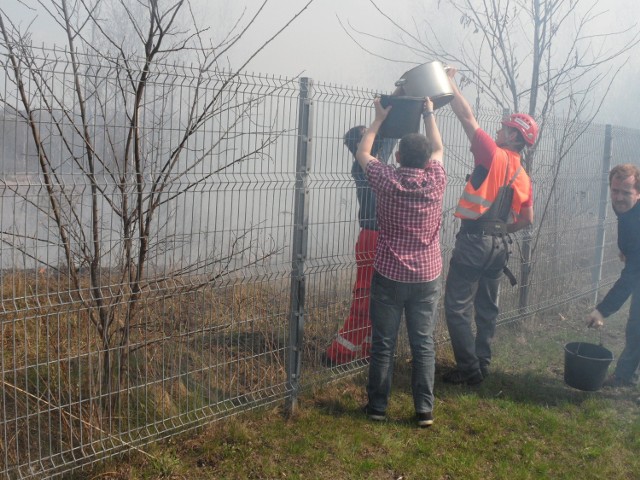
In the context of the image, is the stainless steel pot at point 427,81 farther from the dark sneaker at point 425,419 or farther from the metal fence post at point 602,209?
the metal fence post at point 602,209

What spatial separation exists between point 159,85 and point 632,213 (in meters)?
4.11

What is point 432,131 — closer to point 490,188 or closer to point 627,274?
point 490,188

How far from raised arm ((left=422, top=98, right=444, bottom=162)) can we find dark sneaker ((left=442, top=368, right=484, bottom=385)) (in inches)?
74.8

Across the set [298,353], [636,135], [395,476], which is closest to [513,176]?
[298,353]

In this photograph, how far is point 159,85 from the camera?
378 centimetres

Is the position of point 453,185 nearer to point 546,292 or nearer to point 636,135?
point 546,292

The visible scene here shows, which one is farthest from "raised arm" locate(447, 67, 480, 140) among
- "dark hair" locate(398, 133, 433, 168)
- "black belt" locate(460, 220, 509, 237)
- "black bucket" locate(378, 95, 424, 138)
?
"dark hair" locate(398, 133, 433, 168)

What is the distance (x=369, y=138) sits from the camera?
15.6ft

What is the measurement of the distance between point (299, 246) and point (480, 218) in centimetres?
168

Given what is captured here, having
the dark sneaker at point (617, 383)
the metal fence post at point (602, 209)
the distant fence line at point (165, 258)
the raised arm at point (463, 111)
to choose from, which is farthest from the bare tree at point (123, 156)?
the metal fence post at point (602, 209)

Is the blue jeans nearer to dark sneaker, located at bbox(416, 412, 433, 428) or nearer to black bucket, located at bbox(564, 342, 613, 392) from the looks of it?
dark sneaker, located at bbox(416, 412, 433, 428)

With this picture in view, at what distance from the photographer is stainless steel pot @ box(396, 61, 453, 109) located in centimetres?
500

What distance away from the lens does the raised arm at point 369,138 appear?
4652 millimetres

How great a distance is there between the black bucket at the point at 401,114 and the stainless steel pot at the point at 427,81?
0.14 metres
